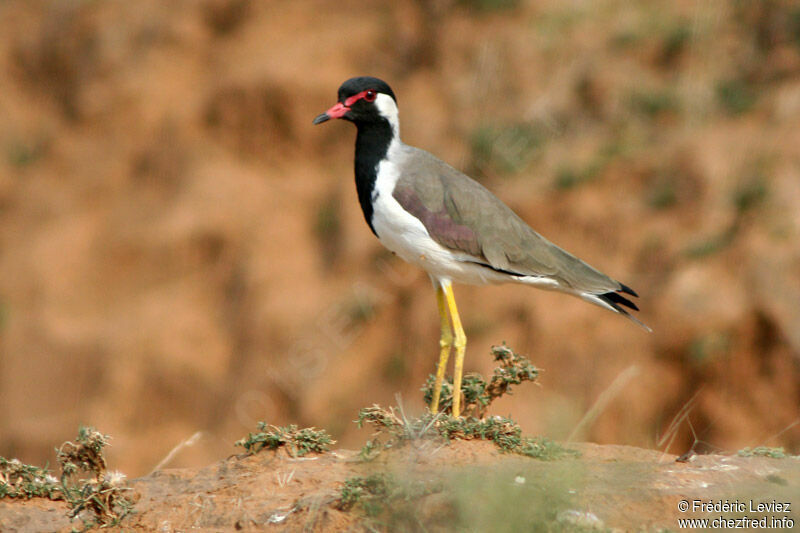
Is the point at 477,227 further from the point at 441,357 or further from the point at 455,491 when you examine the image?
the point at 455,491

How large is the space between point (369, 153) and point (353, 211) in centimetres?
526

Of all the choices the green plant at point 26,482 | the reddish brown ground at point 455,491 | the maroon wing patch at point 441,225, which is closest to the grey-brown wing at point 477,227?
the maroon wing patch at point 441,225

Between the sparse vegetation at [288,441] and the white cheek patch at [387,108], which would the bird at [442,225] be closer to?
the white cheek patch at [387,108]

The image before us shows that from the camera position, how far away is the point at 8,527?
383 centimetres

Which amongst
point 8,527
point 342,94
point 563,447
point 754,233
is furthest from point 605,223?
point 8,527

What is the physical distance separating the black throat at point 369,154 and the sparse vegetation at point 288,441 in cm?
121

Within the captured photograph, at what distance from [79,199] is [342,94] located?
7782 mm

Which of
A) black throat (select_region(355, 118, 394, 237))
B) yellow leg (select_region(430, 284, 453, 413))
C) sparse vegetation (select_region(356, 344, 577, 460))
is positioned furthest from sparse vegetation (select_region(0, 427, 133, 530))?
black throat (select_region(355, 118, 394, 237))

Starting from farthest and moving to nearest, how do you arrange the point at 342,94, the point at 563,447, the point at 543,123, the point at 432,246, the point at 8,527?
1. the point at 543,123
2. the point at 342,94
3. the point at 432,246
4. the point at 563,447
5. the point at 8,527

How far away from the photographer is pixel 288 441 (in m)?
4.24

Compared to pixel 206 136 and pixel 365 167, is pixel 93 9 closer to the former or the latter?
pixel 206 136

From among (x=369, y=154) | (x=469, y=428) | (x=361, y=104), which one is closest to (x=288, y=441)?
(x=469, y=428)

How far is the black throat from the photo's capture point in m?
4.83

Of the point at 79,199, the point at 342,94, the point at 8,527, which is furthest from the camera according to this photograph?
the point at 79,199
